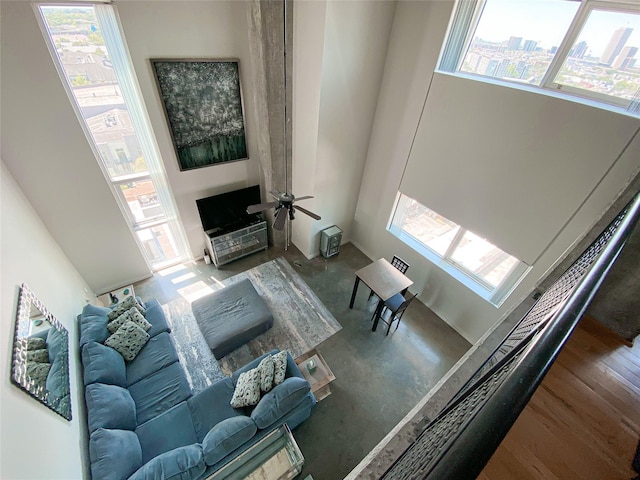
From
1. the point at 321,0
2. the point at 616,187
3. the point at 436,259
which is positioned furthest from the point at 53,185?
the point at 616,187

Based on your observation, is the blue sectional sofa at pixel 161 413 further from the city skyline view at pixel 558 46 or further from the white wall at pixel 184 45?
the city skyline view at pixel 558 46

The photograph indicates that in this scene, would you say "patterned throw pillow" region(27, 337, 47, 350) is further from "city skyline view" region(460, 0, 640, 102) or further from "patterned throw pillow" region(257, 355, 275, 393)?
"city skyline view" region(460, 0, 640, 102)

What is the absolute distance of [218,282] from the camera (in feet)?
17.3

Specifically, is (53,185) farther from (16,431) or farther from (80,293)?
(16,431)

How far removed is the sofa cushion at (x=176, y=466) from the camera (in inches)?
98.0

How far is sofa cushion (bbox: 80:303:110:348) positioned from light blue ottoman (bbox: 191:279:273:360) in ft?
3.72

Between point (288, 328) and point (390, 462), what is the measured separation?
130 inches

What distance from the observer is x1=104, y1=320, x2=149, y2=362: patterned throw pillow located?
11.4ft

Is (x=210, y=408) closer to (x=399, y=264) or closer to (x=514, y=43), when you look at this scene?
(x=399, y=264)

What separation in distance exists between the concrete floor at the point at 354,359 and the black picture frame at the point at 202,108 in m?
2.18

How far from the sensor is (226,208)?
5230 millimetres

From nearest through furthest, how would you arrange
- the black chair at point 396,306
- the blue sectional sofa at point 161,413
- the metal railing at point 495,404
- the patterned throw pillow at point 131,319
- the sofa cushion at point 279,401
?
the metal railing at point 495,404, the blue sectional sofa at point 161,413, the sofa cushion at point 279,401, the patterned throw pillow at point 131,319, the black chair at point 396,306

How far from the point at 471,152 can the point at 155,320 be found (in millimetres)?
4941

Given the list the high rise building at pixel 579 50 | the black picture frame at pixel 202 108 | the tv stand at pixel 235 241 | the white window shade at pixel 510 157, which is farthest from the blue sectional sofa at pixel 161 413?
Result: the high rise building at pixel 579 50
